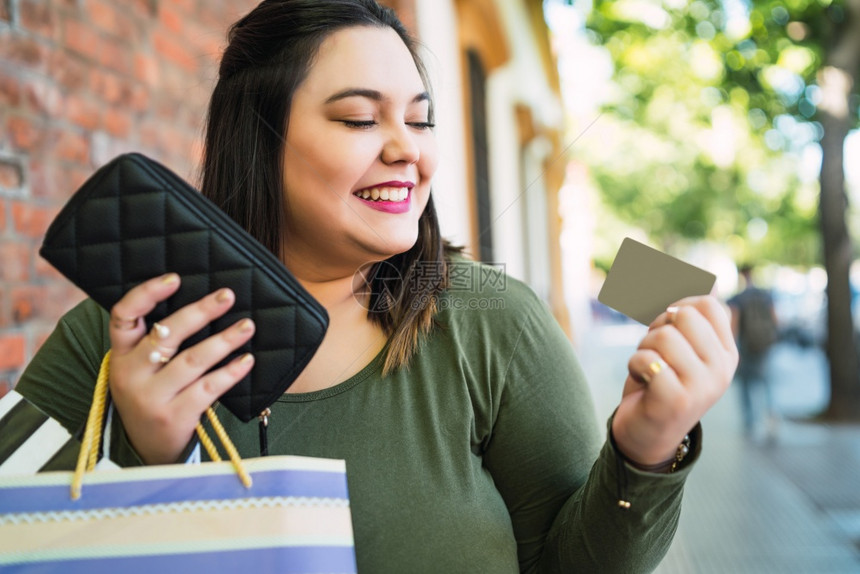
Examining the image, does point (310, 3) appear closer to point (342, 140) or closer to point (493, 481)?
point (342, 140)

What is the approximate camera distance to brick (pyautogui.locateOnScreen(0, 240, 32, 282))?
1824 millimetres

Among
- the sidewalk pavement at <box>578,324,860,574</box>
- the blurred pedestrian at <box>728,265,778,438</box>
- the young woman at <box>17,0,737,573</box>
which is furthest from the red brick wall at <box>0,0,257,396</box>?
the blurred pedestrian at <box>728,265,778,438</box>

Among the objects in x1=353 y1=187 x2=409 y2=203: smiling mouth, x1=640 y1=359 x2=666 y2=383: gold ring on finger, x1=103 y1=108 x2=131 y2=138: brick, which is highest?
x1=103 y1=108 x2=131 y2=138: brick

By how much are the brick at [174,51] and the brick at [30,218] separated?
0.77m

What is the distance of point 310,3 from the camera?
1.24m

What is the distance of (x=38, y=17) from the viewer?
1907mm

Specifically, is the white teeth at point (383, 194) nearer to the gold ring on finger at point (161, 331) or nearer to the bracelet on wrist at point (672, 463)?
the gold ring on finger at point (161, 331)

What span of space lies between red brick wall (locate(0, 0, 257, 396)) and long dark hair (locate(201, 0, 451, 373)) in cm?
43

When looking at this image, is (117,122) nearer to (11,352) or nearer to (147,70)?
(147,70)

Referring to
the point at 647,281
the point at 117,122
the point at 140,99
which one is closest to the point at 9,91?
the point at 117,122

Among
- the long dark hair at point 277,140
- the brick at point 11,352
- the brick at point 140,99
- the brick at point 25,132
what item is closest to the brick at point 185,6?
the brick at point 140,99

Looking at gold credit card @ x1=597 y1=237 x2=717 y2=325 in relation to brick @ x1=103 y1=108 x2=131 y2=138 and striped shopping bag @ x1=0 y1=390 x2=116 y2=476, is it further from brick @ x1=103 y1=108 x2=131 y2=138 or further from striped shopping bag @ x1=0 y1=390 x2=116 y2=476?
brick @ x1=103 y1=108 x2=131 y2=138

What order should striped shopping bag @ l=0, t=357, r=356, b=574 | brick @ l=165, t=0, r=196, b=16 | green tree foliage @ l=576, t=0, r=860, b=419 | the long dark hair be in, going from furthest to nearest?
green tree foliage @ l=576, t=0, r=860, b=419, brick @ l=165, t=0, r=196, b=16, the long dark hair, striped shopping bag @ l=0, t=357, r=356, b=574

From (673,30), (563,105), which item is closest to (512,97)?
(673,30)
